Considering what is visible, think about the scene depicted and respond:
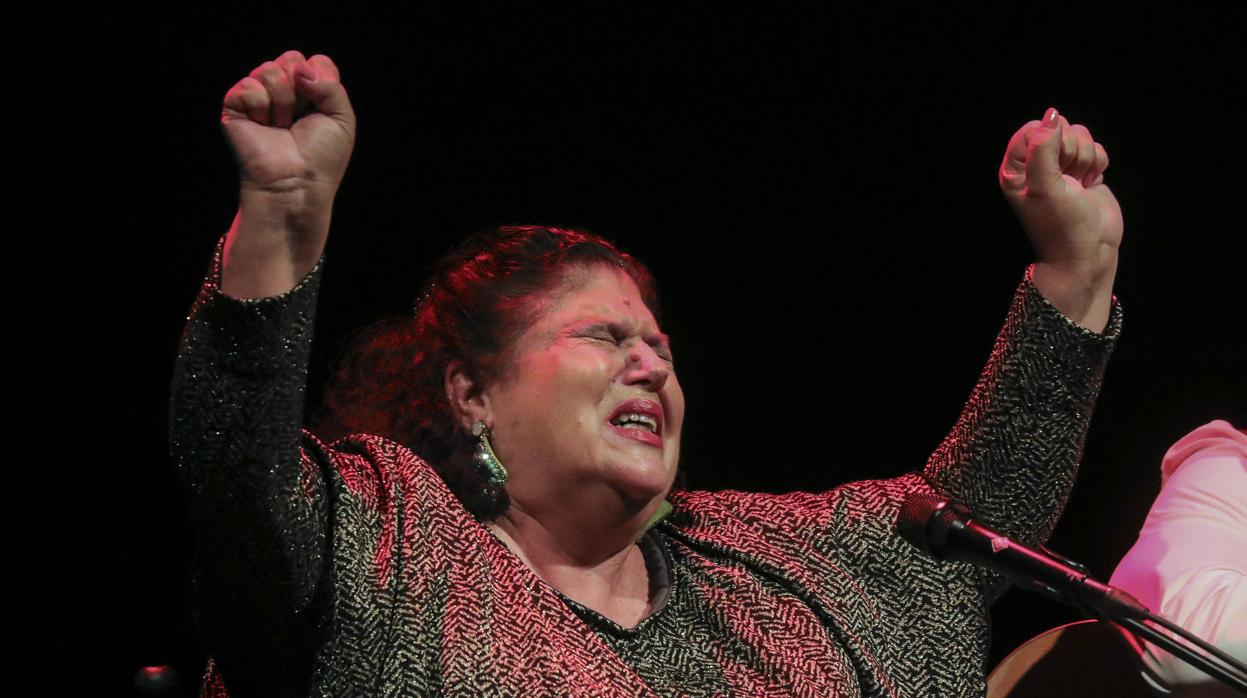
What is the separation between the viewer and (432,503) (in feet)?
5.34

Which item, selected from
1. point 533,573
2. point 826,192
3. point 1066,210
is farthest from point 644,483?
point 826,192

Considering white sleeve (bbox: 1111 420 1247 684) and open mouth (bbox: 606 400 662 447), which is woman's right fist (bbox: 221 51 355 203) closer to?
open mouth (bbox: 606 400 662 447)

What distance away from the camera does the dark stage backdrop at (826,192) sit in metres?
2.48

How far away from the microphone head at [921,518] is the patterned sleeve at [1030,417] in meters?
0.39

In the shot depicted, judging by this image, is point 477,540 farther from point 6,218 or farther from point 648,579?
point 6,218

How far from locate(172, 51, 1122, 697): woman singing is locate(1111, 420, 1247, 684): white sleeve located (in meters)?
0.20

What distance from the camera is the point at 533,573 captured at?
1669mm

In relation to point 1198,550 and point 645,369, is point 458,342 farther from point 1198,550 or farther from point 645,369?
point 1198,550

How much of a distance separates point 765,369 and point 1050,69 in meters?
0.77

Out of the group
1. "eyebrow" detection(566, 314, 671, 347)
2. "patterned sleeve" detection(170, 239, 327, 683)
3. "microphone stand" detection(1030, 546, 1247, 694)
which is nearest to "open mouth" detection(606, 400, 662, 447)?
"eyebrow" detection(566, 314, 671, 347)

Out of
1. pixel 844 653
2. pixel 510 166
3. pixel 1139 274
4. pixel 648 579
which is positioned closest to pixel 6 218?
pixel 510 166

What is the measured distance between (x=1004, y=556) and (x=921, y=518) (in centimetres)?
11

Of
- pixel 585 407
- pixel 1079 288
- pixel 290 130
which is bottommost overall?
pixel 585 407

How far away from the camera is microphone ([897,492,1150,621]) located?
130 cm
